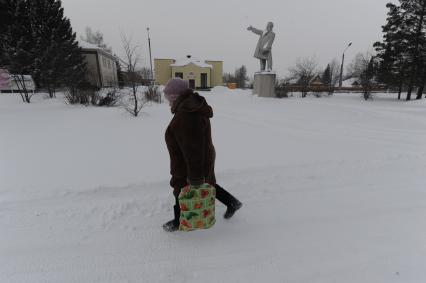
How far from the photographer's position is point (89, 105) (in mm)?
10977

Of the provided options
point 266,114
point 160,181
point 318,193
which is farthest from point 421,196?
point 266,114

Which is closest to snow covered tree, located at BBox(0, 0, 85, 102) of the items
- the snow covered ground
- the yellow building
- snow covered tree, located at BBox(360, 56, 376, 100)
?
the yellow building

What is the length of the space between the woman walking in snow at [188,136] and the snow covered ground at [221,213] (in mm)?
704

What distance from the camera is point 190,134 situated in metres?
1.83

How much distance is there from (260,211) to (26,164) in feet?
12.5

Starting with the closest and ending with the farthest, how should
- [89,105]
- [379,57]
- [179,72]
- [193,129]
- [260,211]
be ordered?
[193,129] < [260,211] < [89,105] < [379,57] < [179,72]

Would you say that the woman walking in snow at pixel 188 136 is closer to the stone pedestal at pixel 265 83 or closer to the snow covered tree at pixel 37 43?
the stone pedestal at pixel 265 83

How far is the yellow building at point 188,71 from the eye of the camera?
35.8m

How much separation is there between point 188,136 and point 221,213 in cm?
129

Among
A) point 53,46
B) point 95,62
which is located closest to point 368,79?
point 53,46

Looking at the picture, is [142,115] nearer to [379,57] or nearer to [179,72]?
[379,57]

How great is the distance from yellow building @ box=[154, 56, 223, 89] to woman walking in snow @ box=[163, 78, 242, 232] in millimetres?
34199

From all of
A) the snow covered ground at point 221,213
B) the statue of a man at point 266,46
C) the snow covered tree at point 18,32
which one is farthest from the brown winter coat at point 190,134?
the snow covered tree at point 18,32

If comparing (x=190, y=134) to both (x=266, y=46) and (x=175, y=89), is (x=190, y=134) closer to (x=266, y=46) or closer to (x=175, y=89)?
(x=175, y=89)
